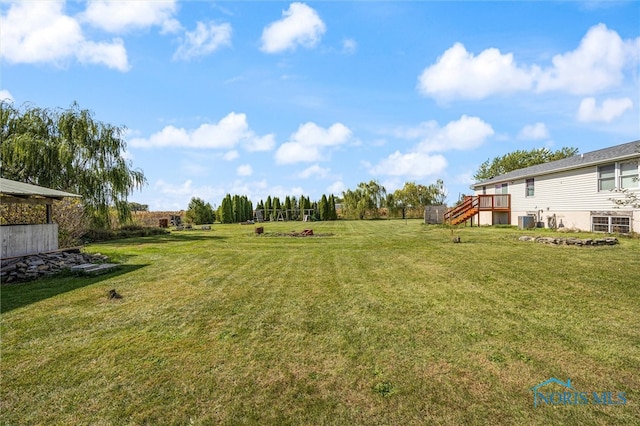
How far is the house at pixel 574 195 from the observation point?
1402 centimetres

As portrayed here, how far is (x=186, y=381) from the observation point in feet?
11.2

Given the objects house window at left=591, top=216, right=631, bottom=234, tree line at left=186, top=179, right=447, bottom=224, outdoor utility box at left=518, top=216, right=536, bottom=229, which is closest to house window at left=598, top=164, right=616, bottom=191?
house window at left=591, top=216, right=631, bottom=234

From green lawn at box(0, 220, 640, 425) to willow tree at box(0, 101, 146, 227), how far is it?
13.8 metres

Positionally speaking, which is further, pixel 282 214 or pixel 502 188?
pixel 282 214

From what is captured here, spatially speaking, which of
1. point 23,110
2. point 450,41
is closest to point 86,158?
point 23,110

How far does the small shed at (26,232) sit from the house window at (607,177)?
21744 mm

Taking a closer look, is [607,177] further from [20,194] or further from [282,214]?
[282,214]

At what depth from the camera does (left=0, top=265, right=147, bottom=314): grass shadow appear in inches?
252

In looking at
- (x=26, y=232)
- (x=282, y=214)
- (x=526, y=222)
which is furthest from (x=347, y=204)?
(x=26, y=232)

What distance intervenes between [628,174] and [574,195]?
3.01 metres

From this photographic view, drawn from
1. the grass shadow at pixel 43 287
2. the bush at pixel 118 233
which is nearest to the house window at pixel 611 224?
the grass shadow at pixel 43 287

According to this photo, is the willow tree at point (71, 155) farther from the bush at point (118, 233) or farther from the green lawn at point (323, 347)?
the green lawn at point (323, 347)

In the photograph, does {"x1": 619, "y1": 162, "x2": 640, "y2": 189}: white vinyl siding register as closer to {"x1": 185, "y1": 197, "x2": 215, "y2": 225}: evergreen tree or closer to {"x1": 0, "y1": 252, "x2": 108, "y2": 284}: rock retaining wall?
{"x1": 0, "y1": 252, "x2": 108, "y2": 284}: rock retaining wall

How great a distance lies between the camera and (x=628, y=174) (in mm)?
13930
